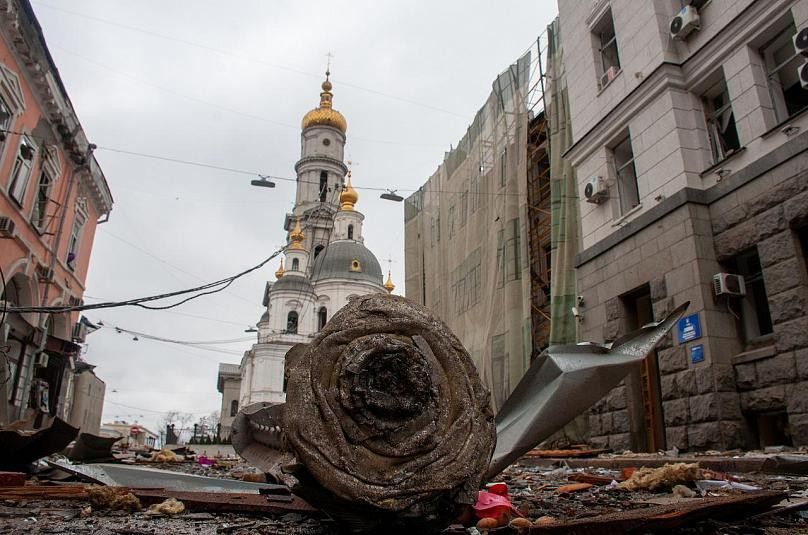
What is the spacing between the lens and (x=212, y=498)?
3.55 metres

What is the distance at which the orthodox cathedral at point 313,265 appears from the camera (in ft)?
132

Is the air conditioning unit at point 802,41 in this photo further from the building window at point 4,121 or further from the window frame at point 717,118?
the building window at point 4,121

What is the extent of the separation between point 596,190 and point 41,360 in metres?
13.8

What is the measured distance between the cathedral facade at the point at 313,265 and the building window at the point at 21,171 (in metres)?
23.3

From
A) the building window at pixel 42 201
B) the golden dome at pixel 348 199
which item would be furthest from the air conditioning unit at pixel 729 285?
the golden dome at pixel 348 199

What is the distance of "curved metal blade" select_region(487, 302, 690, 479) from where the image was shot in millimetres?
2848

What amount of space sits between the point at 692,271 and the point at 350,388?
21.4ft

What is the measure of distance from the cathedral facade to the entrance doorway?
2761 centimetres

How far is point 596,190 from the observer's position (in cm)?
956

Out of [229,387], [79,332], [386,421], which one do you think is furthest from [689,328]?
[229,387]

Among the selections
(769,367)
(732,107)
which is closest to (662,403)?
(769,367)

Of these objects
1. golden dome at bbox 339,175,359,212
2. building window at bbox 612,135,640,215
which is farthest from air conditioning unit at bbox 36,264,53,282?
golden dome at bbox 339,175,359,212

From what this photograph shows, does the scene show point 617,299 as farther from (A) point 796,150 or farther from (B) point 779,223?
A: (A) point 796,150

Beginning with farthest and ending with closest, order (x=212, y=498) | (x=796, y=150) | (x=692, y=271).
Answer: (x=692, y=271), (x=796, y=150), (x=212, y=498)
